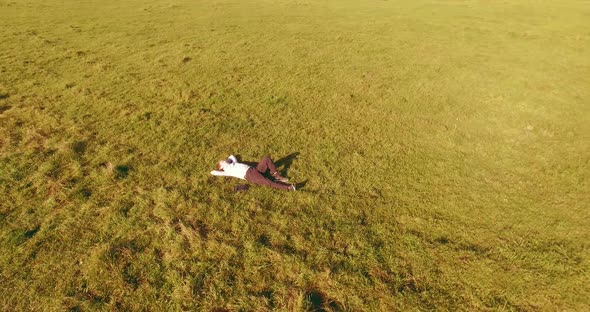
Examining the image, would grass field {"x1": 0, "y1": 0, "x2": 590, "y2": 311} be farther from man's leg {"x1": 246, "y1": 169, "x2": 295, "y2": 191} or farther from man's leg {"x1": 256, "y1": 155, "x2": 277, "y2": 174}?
man's leg {"x1": 256, "y1": 155, "x2": 277, "y2": 174}

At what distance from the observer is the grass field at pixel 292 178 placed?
4.94 m

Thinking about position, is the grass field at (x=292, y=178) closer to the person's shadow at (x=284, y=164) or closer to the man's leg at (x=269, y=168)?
the person's shadow at (x=284, y=164)

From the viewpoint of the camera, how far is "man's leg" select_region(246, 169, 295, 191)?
21.9ft

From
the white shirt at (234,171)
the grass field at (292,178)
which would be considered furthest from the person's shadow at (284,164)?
the white shirt at (234,171)

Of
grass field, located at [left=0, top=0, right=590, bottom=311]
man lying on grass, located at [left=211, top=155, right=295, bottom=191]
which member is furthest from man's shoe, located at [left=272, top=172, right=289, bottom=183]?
grass field, located at [left=0, top=0, right=590, bottom=311]

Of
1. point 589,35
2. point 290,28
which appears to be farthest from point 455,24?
point 290,28

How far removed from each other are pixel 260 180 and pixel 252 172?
0.24m

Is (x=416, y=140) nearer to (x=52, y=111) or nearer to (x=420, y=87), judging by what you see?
(x=420, y=87)

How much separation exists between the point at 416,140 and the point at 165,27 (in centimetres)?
1883

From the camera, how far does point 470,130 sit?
977 centimetres

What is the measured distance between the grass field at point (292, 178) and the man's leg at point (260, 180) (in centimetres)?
21

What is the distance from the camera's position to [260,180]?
6730 millimetres

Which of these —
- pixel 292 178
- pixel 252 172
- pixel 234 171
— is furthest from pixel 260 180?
pixel 292 178

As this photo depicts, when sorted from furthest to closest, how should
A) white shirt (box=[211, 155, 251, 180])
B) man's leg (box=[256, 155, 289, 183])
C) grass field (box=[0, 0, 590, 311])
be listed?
man's leg (box=[256, 155, 289, 183]) → white shirt (box=[211, 155, 251, 180]) → grass field (box=[0, 0, 590, 311])
